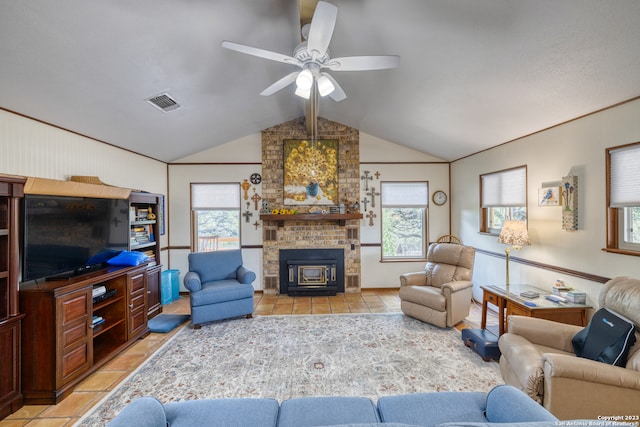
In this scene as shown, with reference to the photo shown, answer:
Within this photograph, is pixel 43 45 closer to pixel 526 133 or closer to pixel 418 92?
pixel 418 92

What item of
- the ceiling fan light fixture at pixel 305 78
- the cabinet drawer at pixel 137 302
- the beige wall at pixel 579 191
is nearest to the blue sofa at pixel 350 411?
the beige wall at pixel 579 191

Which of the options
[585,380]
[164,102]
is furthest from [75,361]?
[585,380]

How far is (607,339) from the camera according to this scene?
6.18 feet

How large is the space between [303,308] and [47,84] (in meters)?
3.92

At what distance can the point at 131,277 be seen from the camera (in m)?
3.23

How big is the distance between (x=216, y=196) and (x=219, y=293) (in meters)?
2.22

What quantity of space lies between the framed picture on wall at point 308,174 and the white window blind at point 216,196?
Answer: 0.98 m

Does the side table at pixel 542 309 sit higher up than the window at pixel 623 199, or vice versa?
the window at pixel 623 199

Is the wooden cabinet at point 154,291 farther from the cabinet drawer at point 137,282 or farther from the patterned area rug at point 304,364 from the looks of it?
the patterned area rug at point 304,364

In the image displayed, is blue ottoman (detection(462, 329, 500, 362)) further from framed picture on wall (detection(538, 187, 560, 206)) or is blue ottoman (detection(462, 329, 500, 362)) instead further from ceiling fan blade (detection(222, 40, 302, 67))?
ceiling fan blade (detection(222, 40, 302, 67))

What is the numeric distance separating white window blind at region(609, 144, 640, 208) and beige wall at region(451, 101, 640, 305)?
8 centimetres

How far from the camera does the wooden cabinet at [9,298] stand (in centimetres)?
209

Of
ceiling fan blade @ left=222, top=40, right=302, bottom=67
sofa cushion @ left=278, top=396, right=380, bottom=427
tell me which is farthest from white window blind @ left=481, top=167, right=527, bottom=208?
sofa cushion @ left=278, top=396, right=380, bottom=427

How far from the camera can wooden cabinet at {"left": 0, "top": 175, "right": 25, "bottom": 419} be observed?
2090 millimetres
